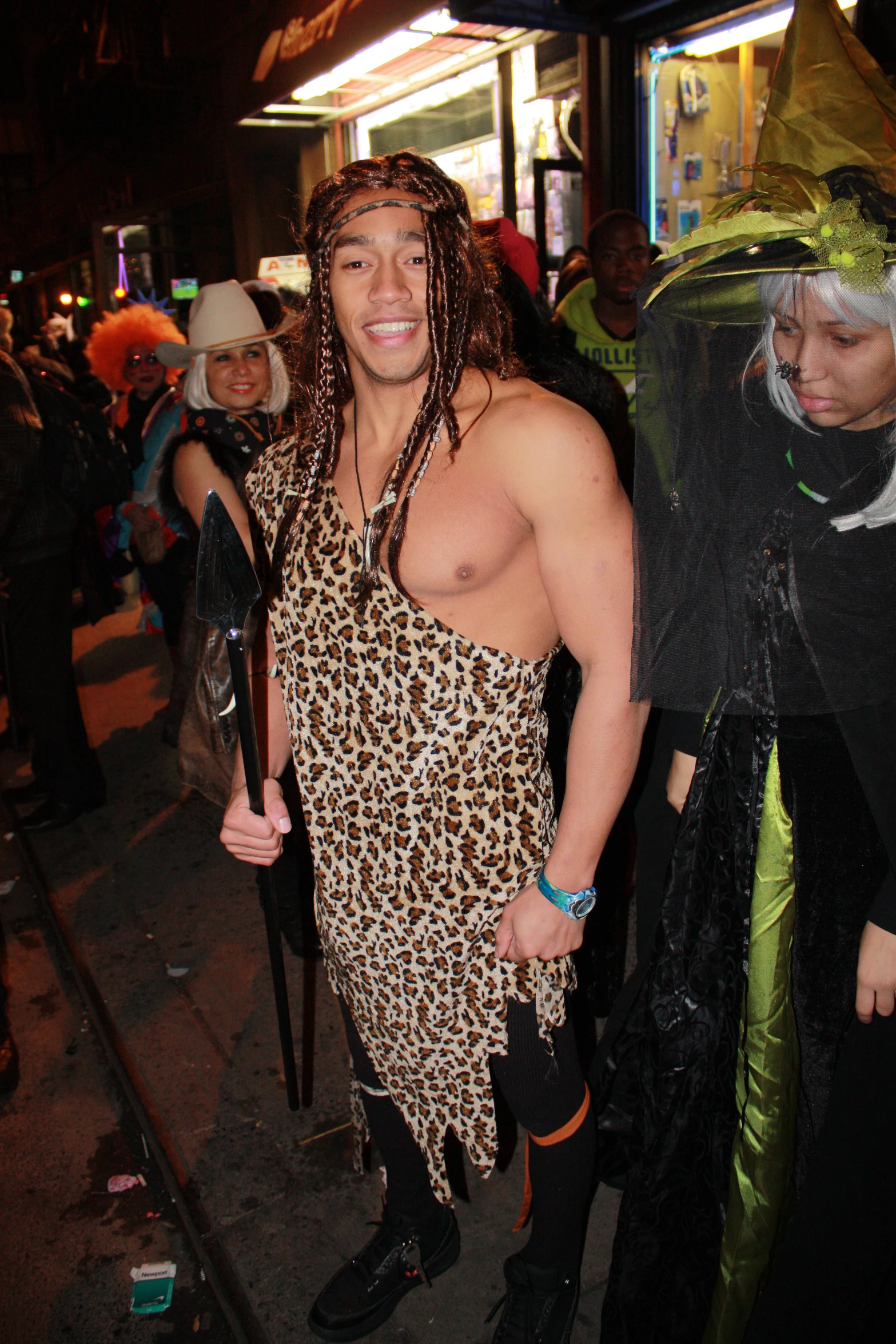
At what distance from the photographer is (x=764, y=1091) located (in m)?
1.52

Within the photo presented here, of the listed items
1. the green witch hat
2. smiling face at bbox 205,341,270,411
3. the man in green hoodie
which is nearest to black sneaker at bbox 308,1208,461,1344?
the green witch hat

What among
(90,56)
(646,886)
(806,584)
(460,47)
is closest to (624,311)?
(646,886)

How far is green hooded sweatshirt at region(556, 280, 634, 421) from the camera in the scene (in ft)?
13.6

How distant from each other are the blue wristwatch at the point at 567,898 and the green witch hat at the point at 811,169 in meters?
0.92

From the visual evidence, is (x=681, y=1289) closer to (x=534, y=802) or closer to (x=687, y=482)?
(x=534, y=802)

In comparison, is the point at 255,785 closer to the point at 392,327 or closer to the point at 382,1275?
the point at 392,327

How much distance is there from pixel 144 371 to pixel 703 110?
3.96 meters

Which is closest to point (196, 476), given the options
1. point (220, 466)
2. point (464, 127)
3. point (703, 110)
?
point (220, 466)

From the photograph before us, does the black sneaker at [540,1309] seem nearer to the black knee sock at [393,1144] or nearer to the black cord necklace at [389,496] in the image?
the black knee sock at [393,1144]

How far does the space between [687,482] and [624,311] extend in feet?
10.4

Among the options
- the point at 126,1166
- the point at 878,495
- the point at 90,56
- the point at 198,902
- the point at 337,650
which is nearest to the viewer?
the point at 878,495

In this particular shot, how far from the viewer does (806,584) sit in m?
1.37

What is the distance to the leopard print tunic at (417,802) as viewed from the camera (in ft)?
4.89

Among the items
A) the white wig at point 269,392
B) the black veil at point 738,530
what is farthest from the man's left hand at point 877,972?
the white wig at point 269,392
